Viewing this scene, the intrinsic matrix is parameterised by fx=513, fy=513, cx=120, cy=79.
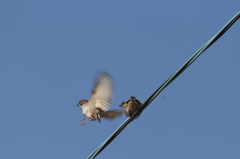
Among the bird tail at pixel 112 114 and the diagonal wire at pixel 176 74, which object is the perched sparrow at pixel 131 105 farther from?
the diagonal wire at pixel 176 74

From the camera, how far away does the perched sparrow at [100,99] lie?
27.9ft

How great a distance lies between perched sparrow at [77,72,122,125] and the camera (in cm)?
851

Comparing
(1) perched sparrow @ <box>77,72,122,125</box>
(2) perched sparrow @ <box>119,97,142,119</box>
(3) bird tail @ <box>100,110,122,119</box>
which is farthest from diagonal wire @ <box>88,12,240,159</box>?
(1) perched sparrow @ <box>77,72,122,125</box>

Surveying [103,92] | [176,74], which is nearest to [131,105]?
[103,92]

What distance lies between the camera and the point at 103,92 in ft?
28.2

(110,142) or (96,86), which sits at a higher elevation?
(96,86)

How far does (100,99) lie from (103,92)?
15cm

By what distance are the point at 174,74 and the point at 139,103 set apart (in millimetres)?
2400

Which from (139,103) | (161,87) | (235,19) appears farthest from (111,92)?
(235,19)

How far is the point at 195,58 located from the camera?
14.3ft

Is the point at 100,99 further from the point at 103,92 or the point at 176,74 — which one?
the point at 176,74

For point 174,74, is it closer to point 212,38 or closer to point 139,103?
point 212,38

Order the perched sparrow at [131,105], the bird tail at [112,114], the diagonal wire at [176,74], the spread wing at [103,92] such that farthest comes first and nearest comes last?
the spread wing at [103,92] → the bird tail at [112,114] → the perched sparrow at [131,105] → the diagonal wire at [176,74]

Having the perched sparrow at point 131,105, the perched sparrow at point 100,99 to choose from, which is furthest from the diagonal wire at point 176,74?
the perched sparrow at point 100,99
